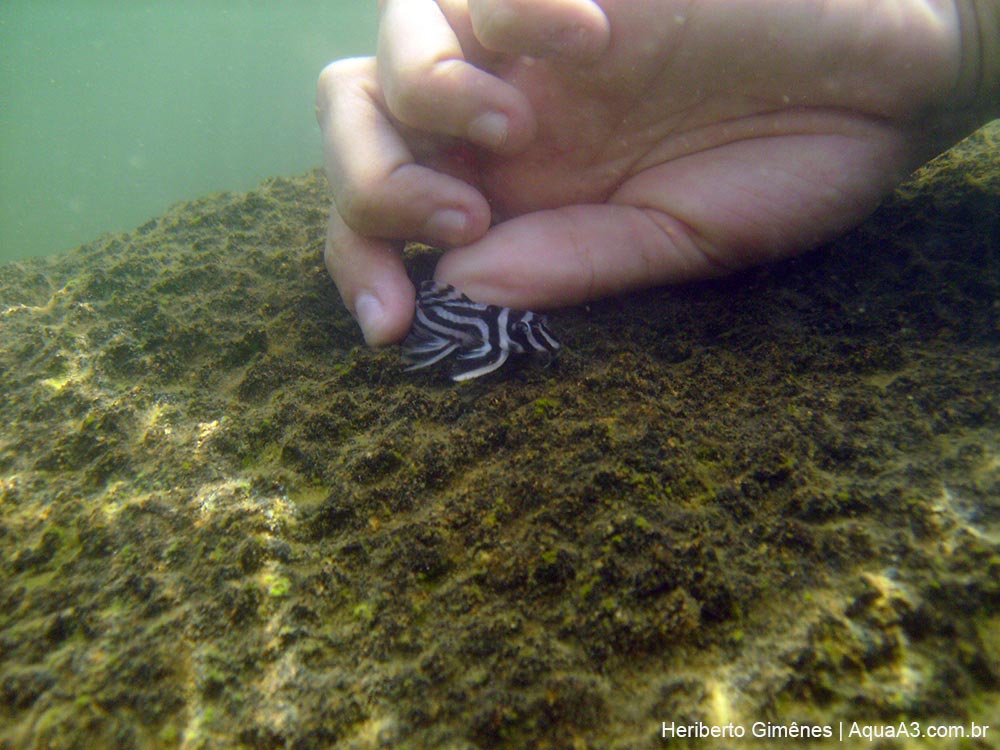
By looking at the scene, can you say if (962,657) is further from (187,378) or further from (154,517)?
(187,378)

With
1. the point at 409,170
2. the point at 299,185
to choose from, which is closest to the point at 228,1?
the point at 299,185

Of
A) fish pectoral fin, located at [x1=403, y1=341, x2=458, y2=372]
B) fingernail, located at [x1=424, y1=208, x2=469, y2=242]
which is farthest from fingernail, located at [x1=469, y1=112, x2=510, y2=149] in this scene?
fish pectoral fin, located at [x1=403, y1=341, x2=458, y2=372]

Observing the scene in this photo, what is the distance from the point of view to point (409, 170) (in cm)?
238

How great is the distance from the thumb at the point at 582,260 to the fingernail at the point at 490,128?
440 mm

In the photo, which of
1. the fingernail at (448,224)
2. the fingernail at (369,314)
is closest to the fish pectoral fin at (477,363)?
the fingernail at (369,314)

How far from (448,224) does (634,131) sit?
1110mm

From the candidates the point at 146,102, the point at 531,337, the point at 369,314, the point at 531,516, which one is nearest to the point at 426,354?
the point at 369,314

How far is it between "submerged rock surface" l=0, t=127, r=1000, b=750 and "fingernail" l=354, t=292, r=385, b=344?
5.3 inches

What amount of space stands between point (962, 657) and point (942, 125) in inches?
95.9

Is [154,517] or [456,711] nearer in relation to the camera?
[456,711]

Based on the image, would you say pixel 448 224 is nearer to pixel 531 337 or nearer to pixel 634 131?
pixel 531 337

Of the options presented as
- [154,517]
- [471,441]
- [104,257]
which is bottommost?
[154,517]

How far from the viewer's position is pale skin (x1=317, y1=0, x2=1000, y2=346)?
2168mm

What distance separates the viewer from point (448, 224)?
2.45 meters
